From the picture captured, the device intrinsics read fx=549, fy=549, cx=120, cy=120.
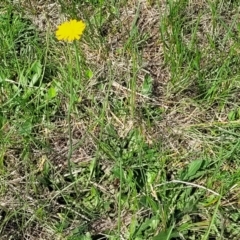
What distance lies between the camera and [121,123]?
1.88 metres

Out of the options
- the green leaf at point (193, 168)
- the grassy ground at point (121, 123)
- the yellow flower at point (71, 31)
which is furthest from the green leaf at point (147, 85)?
the yellow flower at point (71, 31)

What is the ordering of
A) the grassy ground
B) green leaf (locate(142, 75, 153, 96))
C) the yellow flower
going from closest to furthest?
the yellow flower < the grassy ground < green leaf (locate(142, 75, 153, 96))

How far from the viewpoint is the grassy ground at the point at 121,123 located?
1661 millimetres

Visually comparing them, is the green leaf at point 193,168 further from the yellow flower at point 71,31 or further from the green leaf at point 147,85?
the yellow flower at point 71,31

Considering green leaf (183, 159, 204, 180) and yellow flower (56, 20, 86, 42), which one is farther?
green leaf (183, 159, 204, 180)

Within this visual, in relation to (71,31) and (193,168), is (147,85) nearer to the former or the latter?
(193,168)

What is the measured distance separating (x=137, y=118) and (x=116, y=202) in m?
0.32

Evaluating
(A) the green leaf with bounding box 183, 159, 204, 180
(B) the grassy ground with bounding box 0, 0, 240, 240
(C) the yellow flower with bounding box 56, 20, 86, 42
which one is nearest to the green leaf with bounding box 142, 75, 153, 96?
(B) the grassy ground with bounding box 0, 0, 240, 240

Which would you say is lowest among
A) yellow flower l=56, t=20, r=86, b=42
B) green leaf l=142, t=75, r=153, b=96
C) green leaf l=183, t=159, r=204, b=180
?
green leaf l=183, t=159, r=204, b=180

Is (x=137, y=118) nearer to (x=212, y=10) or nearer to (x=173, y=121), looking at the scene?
(x=173, y=121)

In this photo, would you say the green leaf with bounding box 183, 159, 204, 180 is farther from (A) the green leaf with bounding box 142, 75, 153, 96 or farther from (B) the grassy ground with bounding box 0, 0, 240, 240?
(A) the green leaf with bounding box 142, 75, 153, 96

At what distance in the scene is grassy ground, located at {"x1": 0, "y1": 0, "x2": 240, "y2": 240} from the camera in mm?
1661

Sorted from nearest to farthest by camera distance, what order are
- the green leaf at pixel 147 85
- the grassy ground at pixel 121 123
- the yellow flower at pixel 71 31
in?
1. the yellow flower at pixel 71 31
2. the grassy ground at pixel 121 123
3. the green leaf at pixel 147 85

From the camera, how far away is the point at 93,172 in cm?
176
